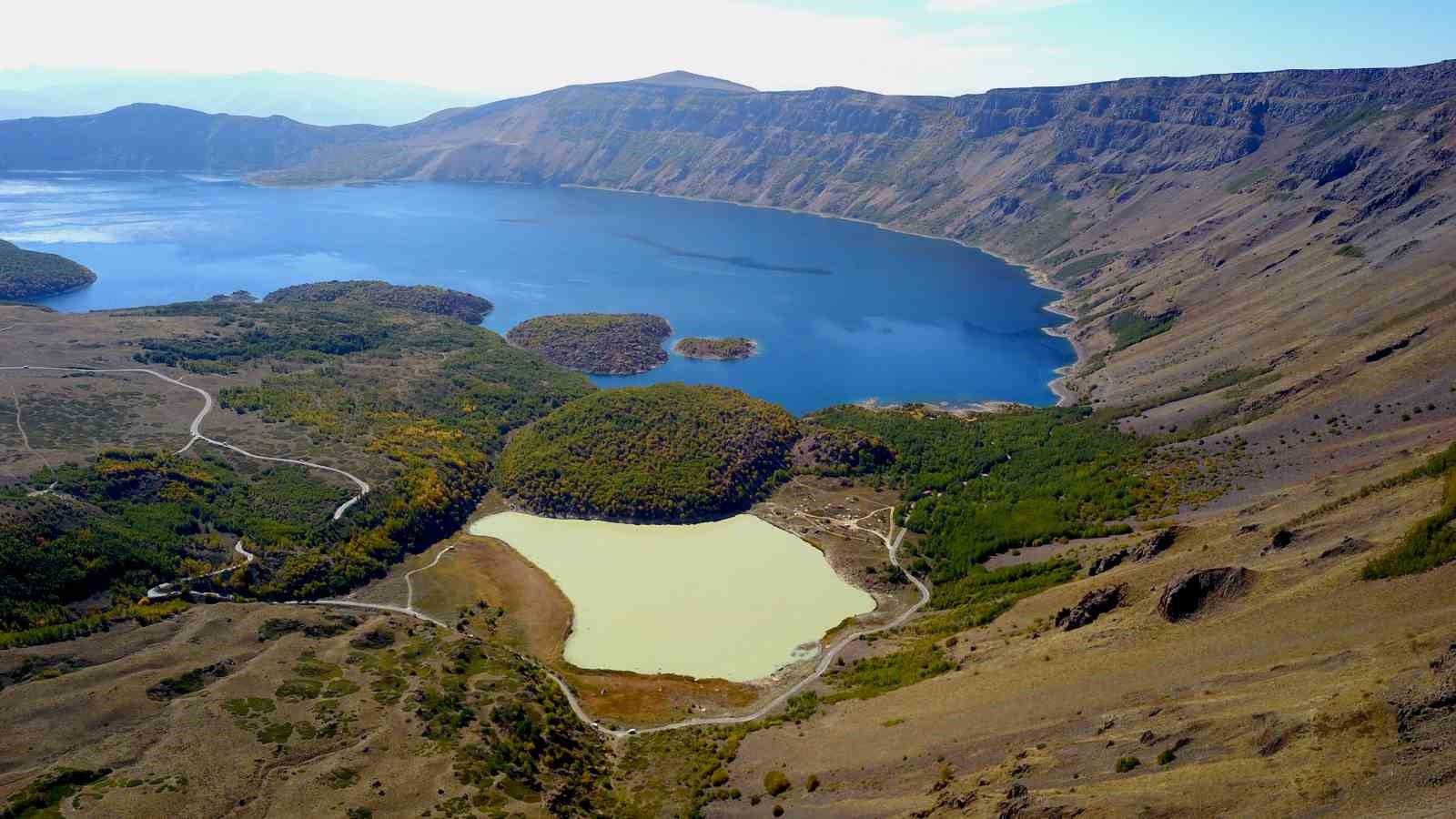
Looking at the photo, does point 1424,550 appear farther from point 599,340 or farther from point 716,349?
point 599,340

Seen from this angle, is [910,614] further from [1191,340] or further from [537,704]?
[1191,340]

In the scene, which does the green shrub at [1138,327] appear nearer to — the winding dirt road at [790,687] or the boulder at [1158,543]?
the winding dirt road at [790,687]

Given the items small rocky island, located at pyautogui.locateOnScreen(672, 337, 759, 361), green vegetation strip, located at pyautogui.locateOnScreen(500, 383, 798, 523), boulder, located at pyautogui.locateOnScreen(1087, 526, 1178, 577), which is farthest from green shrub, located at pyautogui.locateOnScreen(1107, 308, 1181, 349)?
boulder, located at pyautogui.locateOnScreen(1087, 526, 1178, 577)

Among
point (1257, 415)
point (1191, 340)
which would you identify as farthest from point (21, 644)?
point (1191, 340)

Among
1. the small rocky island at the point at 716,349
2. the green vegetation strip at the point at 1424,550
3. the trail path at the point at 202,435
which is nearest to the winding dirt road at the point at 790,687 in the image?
the trail path at the point at 202,435

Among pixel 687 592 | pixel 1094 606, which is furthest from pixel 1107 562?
pixel 687 592
